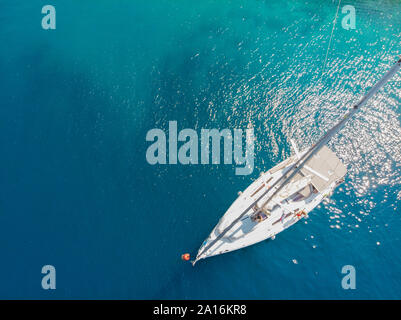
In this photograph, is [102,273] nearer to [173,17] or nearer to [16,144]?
[16,144]

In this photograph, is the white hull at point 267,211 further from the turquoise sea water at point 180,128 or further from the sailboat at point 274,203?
the turquoise sea water at point 180,128

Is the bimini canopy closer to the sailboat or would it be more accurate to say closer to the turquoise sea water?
the sailboat

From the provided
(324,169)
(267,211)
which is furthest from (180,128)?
(324,169)

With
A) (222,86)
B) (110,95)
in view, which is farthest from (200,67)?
(110,95)

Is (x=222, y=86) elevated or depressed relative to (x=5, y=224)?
elevated

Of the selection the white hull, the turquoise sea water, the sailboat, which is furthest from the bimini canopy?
the turquoise sea water
